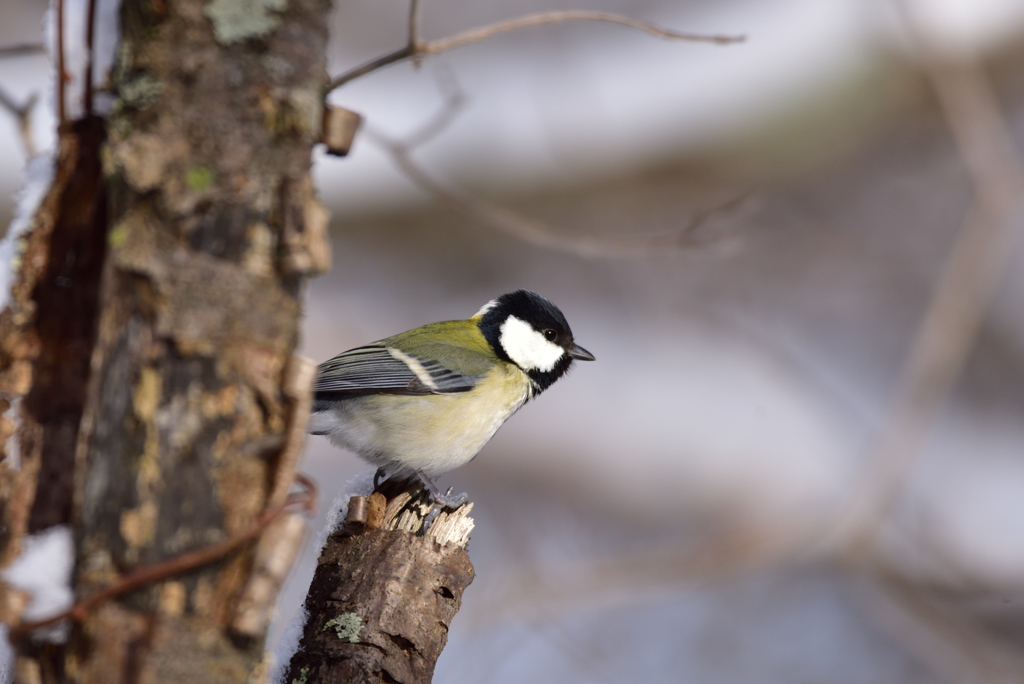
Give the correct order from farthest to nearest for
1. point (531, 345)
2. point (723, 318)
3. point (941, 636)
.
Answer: point (723, 318), point (941, 636), point (531, 345)

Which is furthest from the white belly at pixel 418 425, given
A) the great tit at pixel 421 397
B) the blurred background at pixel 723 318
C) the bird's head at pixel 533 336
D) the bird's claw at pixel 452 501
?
the blurred background at pixel 723 318

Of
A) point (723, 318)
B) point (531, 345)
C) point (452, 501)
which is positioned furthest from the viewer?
point (723, 318)

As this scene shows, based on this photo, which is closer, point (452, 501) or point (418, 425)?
point (452, 501)

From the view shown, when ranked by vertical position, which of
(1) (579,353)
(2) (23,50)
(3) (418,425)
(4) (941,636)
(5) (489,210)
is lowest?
(4) (941,636)

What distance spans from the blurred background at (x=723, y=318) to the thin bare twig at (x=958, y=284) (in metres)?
0.19

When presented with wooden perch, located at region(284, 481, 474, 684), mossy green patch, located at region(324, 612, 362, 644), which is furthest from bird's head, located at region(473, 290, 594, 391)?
mossy green patch, located at region(324, 612, 362, 644)

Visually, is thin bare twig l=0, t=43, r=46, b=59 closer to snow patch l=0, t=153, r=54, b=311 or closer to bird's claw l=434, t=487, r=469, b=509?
snow patch l=0, t=153, r=54, b=311

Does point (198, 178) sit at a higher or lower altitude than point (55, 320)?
higher

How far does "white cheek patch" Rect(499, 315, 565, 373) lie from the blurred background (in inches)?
70.8

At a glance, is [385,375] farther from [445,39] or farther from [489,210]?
[445,39]

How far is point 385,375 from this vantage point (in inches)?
81.9

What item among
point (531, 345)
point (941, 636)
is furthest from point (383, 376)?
point (941, 636)

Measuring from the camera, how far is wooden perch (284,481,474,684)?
1.16 m

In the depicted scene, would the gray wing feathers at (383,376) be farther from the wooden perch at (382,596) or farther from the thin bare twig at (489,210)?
the wooden perch at (382,596)
